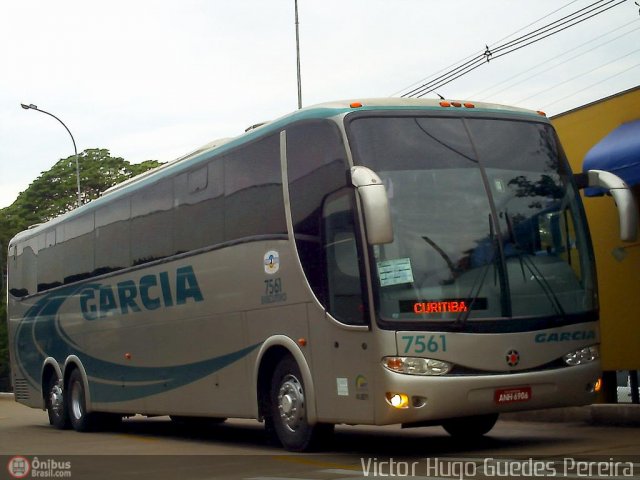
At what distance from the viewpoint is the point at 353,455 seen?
39.5 feet

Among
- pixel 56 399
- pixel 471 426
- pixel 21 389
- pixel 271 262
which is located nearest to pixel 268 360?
pixel 271 262

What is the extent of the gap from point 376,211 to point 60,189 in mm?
54698

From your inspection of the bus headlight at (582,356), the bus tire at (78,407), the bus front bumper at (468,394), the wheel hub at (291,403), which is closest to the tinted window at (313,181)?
the wheel hub at (291,403)

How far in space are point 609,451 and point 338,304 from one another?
9.86 ft

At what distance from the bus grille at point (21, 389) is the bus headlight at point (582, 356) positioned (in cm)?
1401

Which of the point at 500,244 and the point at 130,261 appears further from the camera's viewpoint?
the point at 130,261

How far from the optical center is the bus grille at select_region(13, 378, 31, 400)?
22984 millimetres

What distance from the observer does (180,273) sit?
15.6 metres

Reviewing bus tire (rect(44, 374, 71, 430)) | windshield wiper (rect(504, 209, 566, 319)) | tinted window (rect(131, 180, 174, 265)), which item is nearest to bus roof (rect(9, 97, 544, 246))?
tinted window (rect(131, 180, 174, 265))

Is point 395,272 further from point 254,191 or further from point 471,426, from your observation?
point 471,426

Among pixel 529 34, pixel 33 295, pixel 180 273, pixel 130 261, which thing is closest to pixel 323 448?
pixel 180 273

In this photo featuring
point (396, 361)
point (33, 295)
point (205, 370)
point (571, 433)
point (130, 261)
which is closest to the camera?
point (396, 361)

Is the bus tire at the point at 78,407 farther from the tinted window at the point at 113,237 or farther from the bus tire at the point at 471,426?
the bus tire at the point at 471,426

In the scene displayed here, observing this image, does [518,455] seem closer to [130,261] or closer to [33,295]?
[130,261]
